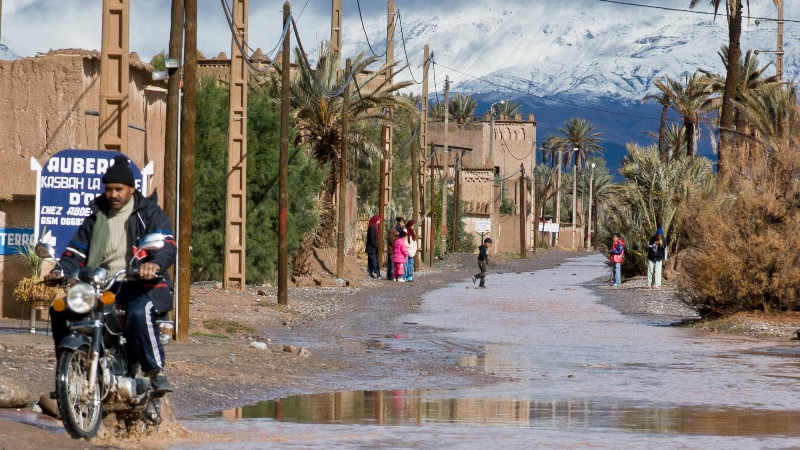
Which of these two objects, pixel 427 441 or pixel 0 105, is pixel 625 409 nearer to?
pixel 427 441

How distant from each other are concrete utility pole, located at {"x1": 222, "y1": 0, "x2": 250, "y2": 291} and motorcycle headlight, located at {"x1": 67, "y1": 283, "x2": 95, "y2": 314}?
1775cm

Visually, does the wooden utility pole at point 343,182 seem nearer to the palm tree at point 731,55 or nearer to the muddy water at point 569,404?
the palm tree at point 731,55

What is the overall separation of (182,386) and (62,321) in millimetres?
3828

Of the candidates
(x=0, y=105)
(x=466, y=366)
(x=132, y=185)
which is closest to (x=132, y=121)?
(x=0, y=105)

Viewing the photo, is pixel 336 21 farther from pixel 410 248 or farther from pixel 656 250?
pixel 656 250

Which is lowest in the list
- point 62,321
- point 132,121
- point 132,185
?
point 62,321

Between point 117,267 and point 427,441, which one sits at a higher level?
point 117,267

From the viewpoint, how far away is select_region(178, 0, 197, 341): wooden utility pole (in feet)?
51.9

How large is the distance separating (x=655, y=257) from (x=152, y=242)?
29.0 metres

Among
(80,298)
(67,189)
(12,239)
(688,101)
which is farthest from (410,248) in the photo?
(80,298)

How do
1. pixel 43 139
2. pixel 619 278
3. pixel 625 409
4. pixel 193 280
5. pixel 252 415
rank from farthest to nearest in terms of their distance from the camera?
pixel 619 278
pixel 193 280
pixel 43 139
pixel 625 409
pixel 252 415

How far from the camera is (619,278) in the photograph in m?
39.3

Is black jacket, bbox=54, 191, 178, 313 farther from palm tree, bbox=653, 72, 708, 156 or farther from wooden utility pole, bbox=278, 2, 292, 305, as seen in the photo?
palm tree, bbox=653, 72, 708, 156

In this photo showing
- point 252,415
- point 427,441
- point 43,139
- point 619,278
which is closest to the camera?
point 427,441
